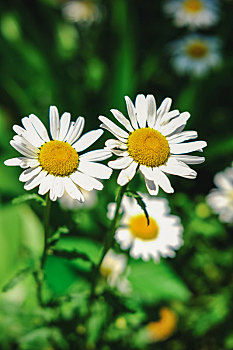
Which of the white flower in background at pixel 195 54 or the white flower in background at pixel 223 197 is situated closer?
the white flower in background at pixel 223 197

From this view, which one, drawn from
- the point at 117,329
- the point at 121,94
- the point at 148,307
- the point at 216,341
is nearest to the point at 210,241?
the point at 216,341

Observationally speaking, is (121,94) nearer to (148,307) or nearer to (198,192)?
(198,192)

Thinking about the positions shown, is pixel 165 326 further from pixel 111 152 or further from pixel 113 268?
pixel 111 152

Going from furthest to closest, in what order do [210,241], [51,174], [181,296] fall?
[210,241], [181,296], [51,174]

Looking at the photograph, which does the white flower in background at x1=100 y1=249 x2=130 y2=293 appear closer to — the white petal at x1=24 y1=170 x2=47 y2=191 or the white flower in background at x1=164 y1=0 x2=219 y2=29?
the white petal at x1=24 y1=170 x2=47 y2=191

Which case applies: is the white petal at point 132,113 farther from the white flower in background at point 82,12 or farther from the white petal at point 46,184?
the white flower in background at point 82,12

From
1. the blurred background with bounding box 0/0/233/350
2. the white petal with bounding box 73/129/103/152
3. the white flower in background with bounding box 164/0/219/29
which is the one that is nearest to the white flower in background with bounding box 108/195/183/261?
the blurred background with bounding box 0/0/233/350

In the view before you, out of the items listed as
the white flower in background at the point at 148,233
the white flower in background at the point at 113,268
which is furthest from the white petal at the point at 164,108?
the white flower in background at the point at 113,268
